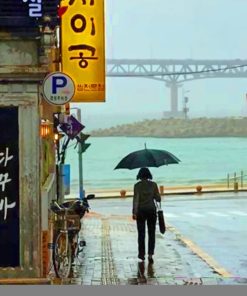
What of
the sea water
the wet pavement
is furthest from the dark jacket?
the sea water

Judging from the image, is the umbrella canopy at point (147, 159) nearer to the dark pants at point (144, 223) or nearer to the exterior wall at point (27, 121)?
the dark pants at point (144, 223)

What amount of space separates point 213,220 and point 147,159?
343 inches

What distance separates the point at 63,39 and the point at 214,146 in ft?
405

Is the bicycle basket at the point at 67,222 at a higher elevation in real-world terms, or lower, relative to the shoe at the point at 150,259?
higher

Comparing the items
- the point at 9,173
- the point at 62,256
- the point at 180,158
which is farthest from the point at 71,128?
the point at 180,158

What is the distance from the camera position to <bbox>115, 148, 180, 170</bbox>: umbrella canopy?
12734 millimetres

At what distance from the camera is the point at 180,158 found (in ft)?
337

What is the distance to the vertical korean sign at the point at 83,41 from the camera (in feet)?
50.4

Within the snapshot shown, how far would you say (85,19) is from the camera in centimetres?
1559

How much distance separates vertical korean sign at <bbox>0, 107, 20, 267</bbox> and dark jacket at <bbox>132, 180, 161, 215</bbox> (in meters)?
3.00

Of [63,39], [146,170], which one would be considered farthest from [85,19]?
[146,170]

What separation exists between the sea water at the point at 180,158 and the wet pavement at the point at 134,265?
52.5 m

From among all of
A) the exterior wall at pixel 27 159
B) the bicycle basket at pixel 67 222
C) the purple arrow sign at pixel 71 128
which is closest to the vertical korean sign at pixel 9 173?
the exterior wall at pixel 27 159

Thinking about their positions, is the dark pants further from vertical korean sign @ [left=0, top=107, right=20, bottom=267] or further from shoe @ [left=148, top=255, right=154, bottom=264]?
vertical korean sign @ [left=0, top=107, right=20, bottom=267]
